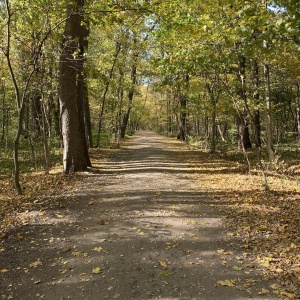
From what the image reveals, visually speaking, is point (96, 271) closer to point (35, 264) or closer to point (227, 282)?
point (35, 264)

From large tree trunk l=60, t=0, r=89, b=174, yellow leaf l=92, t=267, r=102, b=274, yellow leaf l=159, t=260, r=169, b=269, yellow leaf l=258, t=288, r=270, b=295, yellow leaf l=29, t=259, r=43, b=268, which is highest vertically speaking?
large tree trunk l=60, t=0, r=89, b=174

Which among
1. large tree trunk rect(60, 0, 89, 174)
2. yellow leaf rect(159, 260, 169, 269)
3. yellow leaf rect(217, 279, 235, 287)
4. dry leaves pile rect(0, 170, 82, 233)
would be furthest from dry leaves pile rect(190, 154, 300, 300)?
large tree trunk rect(60, 0, 89, 174)

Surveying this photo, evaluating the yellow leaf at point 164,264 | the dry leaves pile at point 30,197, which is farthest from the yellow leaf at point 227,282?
Result: the dry leaves pile at point 30,197

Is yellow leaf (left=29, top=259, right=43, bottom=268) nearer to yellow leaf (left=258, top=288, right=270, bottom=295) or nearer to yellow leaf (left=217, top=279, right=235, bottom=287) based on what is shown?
yellow leaf (left=217, top=279, right=235, bottom=287)

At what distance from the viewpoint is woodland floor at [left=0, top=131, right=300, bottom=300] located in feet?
12.8

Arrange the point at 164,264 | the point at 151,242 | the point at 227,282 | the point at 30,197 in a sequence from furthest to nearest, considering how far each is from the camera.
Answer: the point at 30,197 → the point at 151,242 → the point at 164,264 → the point at 227,282

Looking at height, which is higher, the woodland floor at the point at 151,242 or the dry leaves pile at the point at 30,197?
the dry leaves pile at the point at 30,197

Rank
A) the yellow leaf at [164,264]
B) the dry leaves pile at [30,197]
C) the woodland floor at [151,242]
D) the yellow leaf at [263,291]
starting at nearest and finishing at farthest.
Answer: the yellow leaf at [263,291] → the woodland floor at [151,242] → the yellow leaf at [164,264] → the dry leaves pile at [30,197]

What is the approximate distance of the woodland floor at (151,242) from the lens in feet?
12.8

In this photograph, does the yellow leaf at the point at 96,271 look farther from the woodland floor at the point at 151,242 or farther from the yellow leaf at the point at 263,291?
the yellow leaf at the point at 263,291

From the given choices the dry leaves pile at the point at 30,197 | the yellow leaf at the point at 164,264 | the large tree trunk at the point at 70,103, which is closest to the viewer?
the yellow leaf at the point at 164,264

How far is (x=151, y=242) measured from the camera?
520 centimetres

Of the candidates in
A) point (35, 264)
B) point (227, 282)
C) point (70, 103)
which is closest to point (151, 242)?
point (227, 282)

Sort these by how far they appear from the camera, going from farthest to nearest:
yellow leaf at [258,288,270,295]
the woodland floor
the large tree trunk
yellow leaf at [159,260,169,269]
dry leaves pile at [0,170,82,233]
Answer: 1. the large tree trunk
2. dry leaves pile at [0,170,82,233]
3. yellow leaf at [159,260,169,269]
4. the woodland floor
5. yellow leaf at [258,288,270,295]
